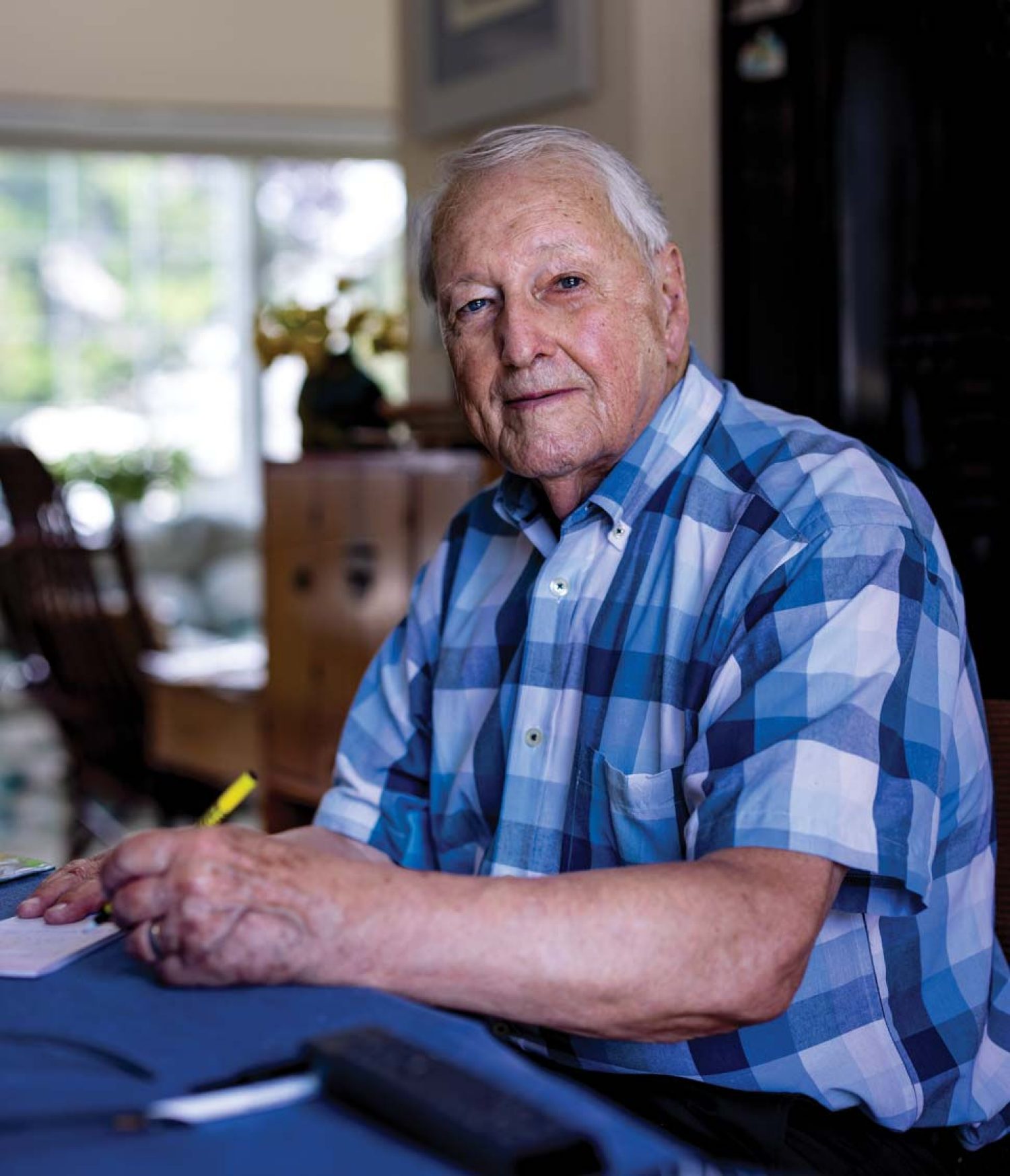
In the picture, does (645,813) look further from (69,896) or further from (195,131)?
(195,131)

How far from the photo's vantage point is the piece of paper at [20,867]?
1186mm

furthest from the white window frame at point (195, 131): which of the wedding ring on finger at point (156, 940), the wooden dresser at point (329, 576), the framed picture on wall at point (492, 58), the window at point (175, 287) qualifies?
the wedding ring on finger at point (156, 940)

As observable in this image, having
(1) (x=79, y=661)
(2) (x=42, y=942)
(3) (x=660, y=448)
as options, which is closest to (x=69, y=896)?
(2) (x=42, y=942)

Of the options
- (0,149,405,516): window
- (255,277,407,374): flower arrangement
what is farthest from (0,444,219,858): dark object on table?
(0,149,405,516): window

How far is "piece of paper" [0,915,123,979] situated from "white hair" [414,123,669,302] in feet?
2.22

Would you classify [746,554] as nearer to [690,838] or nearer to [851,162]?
[690,838]

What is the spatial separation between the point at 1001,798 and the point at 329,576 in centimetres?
168

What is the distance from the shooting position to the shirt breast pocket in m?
1.15

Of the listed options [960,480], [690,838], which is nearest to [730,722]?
[690,838]

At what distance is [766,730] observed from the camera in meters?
1.04

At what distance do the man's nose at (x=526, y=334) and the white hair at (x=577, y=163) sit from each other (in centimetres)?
11

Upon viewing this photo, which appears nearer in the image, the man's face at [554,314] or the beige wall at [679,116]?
the man's face at [554,314]

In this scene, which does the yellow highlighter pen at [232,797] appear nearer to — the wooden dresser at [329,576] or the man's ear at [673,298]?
the man's ear at [673,298]

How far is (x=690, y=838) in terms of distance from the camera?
1.06 metres
